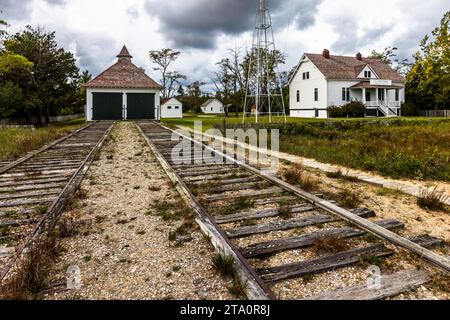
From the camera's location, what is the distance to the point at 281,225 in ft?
14.4

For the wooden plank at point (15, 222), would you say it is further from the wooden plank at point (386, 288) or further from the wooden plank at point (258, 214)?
the wooden plank at point (386, 288)


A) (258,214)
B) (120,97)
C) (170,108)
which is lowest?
(258,214)

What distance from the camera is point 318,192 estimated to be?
6.19 m

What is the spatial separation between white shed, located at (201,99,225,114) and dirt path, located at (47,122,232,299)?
78.7 metres

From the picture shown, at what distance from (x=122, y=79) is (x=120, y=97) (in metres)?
2.48

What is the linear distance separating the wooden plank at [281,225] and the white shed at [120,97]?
29852mm

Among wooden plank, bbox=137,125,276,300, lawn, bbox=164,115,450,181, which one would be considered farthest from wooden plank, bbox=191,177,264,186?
lawn, bbox=164,115,450,181

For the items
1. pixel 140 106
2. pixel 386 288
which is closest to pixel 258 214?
pixel 386 288

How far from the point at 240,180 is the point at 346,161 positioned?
4145mm

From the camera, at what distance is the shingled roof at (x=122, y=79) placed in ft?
104

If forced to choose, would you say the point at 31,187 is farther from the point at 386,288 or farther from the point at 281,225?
the point at 386,288
